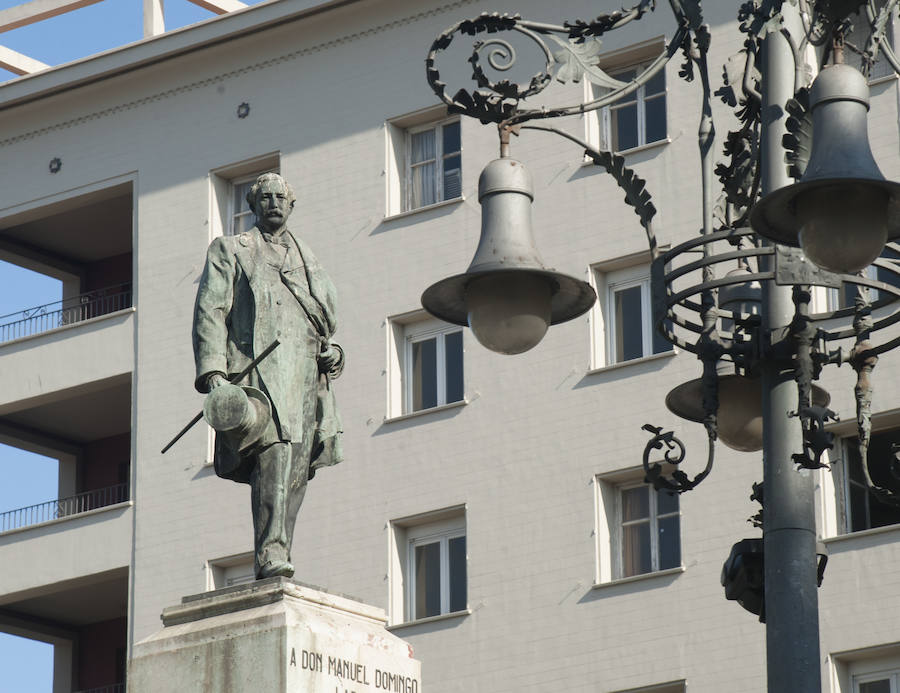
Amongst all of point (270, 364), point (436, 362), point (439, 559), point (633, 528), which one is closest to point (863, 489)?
point (633, 528)

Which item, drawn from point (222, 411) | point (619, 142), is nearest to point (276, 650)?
point (222, 411)

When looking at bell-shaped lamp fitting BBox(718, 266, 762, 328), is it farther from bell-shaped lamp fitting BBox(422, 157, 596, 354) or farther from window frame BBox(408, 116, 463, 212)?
window frame BBox(408, 116, 463, 212)

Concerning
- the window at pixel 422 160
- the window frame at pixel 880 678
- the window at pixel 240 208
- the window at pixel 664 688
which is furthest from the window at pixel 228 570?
the window frame at pixel 880 678

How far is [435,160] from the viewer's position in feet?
112

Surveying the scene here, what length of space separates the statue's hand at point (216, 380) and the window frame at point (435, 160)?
1903 centimetres

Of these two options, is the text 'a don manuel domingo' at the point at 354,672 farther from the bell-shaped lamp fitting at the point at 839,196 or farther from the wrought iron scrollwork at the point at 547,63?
the bell-shaped lamp fitting at the point at 839,196

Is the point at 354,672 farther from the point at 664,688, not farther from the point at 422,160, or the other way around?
the point at 422,160

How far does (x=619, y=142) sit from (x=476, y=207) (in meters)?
2.06

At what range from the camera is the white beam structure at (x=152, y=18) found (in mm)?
38344

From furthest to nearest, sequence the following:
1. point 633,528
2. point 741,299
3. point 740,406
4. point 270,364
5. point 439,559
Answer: point 439,559 → point 633,528 → point 270,364 → point 741,299 → point 740,406

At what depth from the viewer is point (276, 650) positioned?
13703mm

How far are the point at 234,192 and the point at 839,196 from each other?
25615mm

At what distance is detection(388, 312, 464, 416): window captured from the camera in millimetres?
32625

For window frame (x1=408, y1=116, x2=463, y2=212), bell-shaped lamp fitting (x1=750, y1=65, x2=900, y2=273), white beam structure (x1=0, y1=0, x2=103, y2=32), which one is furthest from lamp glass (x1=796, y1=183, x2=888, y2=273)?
white beam structure (x1=0, y1=0, x2=103, y2=32)
